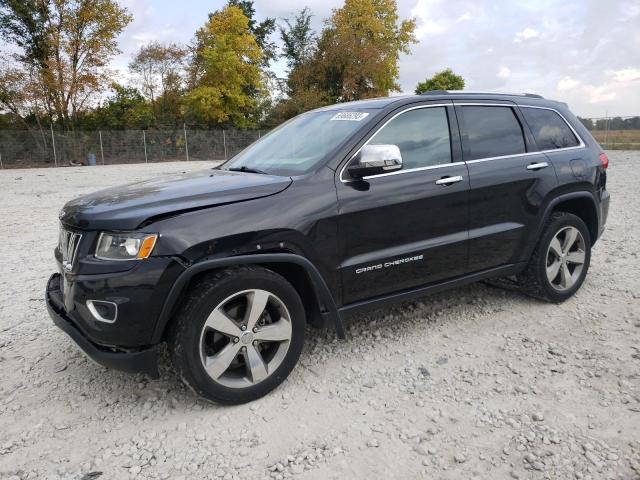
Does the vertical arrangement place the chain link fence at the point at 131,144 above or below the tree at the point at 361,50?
below

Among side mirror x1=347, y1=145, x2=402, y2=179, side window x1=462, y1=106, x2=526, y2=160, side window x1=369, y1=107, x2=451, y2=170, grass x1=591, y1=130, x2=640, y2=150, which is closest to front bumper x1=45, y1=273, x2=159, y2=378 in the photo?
side mirror x1=347, y1=145, x2=402, y2=179

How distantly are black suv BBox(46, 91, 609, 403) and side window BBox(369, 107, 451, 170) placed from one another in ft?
0.03

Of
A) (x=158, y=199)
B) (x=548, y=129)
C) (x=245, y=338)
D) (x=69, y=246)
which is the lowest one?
(x=245, y=338)

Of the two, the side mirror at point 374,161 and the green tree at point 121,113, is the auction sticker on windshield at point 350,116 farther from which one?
the green tree at point 121,113

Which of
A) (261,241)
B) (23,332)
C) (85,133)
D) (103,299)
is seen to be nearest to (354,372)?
(261,241)

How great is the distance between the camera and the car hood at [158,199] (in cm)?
266

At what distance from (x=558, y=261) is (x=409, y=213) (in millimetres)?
1826

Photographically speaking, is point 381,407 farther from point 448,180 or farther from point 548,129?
point 548,129

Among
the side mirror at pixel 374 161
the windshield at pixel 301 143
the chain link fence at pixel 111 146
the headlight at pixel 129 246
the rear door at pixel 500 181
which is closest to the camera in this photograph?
the headlight at pixel 129 246

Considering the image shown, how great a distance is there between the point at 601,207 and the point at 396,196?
2474 mm

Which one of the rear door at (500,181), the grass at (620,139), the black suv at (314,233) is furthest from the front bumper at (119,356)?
the grass at (620,139)

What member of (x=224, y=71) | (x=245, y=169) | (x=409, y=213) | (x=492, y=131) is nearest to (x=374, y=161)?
(x=409, y=213)

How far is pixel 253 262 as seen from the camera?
284 centimetres

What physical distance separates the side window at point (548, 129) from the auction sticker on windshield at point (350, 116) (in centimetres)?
165
